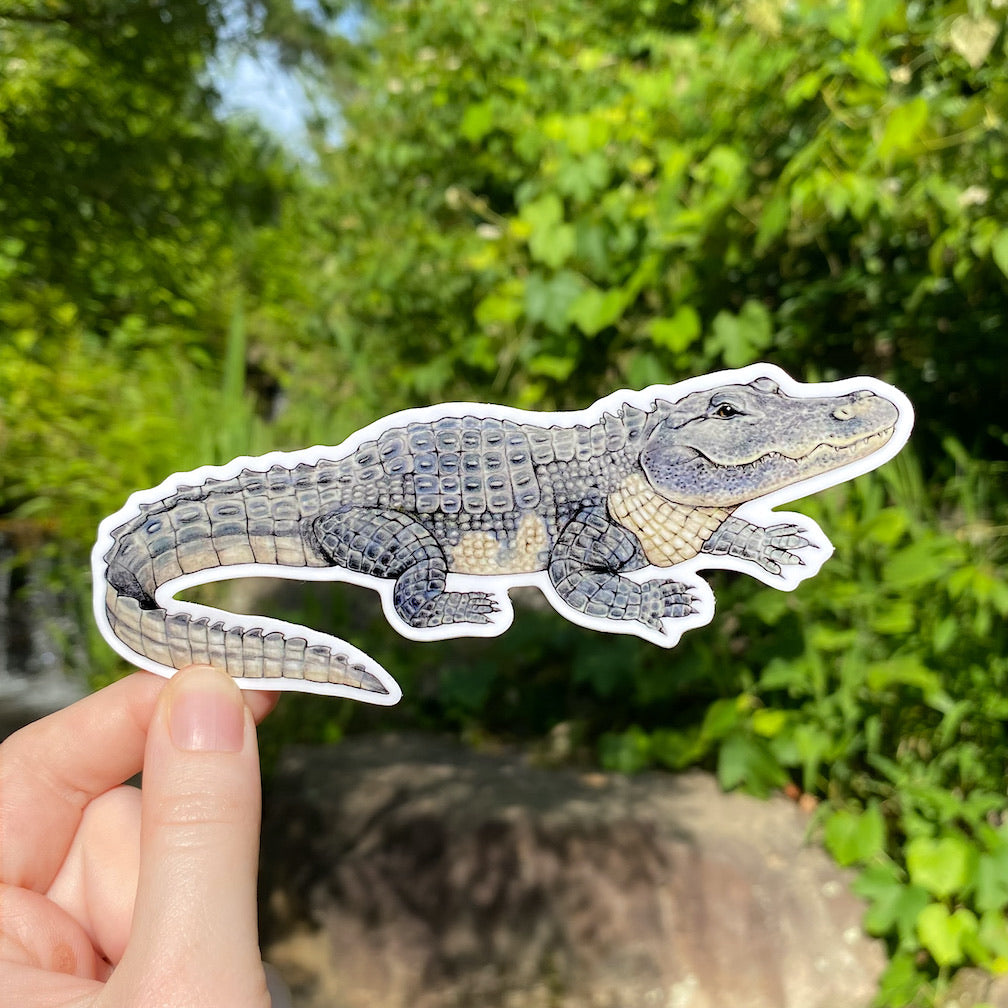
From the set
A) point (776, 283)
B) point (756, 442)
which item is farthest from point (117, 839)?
point (776, 283)

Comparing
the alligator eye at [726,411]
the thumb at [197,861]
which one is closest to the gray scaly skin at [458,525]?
the alligator eye at [726,411]

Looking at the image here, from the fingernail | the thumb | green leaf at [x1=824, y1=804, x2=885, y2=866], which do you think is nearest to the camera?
the thumb

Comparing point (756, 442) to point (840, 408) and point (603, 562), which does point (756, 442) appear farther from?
point (603, 562)

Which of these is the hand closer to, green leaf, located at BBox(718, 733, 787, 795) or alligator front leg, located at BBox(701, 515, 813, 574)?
alligator front leg, located at BBox(701, 515, 813, 574)

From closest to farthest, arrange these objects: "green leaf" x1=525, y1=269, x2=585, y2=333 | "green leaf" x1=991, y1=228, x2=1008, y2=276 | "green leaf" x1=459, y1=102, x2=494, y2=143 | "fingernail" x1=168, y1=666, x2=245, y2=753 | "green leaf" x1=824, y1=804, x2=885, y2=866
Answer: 1. "fingernail" x1=168, y1=666, x2=245, y2=753
2. "green leaf" x1=991, y1=228, x2=1008, y2=276
3. "green leaf" x1=824, y1=804, x2=885, y2=866
4. "green leaf" x1=525, y1=269, x2=585, y2=333
5. "green leaf" x1=459, y1=102, x2=494, y2=143

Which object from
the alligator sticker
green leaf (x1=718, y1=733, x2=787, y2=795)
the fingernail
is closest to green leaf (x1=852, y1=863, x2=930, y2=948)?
green leaf (x1=718, y1=733, x2=787, y2=795)

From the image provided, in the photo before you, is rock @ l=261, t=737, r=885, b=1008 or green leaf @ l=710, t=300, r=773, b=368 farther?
green leaf @ l=710, t=300, r=773, b=368
